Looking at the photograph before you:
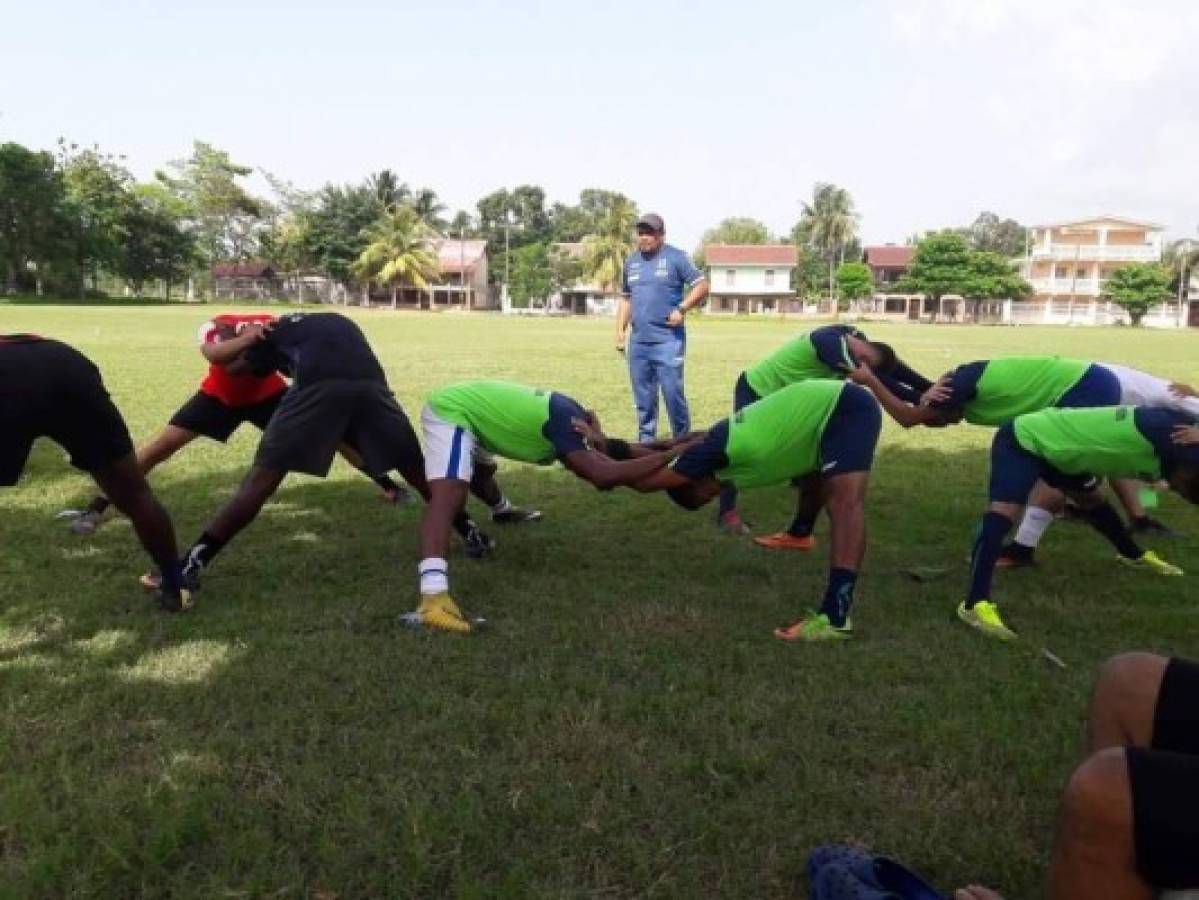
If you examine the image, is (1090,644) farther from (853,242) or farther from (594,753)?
(853,242)

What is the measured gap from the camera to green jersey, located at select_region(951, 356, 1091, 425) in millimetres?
5355

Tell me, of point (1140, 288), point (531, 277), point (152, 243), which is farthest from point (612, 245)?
point (1140, 288)

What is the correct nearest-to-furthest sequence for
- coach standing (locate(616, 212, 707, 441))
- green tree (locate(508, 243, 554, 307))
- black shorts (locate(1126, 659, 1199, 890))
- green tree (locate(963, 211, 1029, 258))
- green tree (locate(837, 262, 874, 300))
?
1. black shorts (locate(1126, 659, 1199, 890))
2. coach standing (locate(616, 212, 707, 441))
3. green tree (locate(837, 262, 874, 300))
4. green tree (locate(508, 243, 554, 307))
5. green tree (locate(963, 211, 1029, 258))

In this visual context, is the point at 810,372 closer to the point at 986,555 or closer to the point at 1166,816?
the point at 986,555

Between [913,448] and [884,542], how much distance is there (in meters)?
3.91

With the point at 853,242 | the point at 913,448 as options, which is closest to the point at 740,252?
the point at 853,242

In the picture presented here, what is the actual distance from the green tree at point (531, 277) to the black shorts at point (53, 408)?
78.4 m

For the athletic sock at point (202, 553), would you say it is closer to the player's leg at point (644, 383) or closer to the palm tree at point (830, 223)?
the player's leg at point (644, 383)

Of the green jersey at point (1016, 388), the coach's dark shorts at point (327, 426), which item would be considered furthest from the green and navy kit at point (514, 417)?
the green jersey at point (1016, 388)

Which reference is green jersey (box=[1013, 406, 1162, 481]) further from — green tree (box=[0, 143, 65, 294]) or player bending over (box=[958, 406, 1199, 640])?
green tree (box=[0, 143, 65, 294])

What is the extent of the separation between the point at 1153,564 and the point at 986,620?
1860 mm

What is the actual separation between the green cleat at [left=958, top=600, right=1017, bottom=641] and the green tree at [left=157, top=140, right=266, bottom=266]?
78019 millimetres

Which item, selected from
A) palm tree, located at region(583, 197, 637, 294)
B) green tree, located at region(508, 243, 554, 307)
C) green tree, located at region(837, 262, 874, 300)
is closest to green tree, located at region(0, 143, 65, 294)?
green tree, located at region(508, 243, 554, 307)

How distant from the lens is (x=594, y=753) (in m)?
3.34
